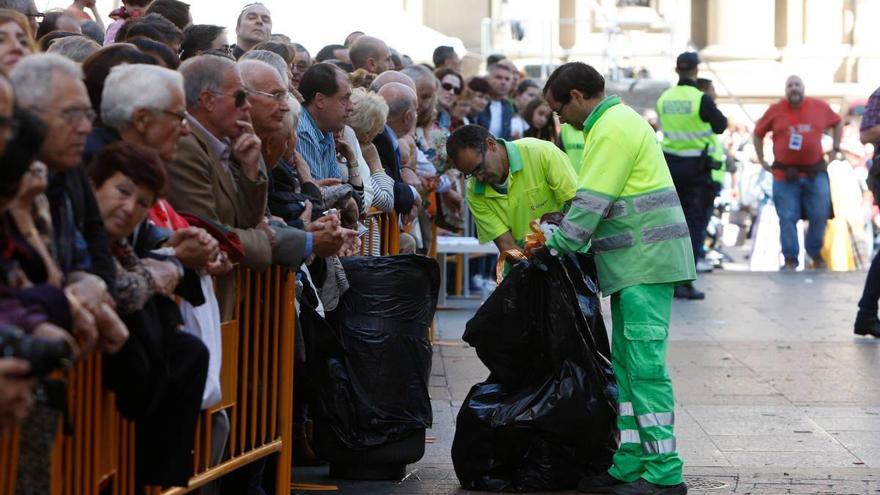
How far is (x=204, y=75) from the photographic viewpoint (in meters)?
5.66

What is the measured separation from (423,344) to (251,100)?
1.47m

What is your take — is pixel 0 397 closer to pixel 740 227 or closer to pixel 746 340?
pixel 746 340

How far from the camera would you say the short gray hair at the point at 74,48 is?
20.5 feet

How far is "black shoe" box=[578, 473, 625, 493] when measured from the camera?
6816 mm

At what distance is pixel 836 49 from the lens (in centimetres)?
3444

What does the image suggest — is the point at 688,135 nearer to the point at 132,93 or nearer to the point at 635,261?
the point at 635,261

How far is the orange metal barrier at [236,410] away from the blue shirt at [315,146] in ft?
4.34

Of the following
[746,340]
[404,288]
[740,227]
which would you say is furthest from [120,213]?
[740,227]

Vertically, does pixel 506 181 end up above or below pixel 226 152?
below

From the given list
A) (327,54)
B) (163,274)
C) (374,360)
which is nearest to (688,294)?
(327,54)

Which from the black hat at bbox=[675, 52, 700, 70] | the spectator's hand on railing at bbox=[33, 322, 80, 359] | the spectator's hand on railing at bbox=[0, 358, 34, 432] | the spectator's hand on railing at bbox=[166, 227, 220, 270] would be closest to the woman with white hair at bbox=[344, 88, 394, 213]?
the spectator's hand on railing at bbox=[166, 227, 220, 270]

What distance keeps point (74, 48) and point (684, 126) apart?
9.38m

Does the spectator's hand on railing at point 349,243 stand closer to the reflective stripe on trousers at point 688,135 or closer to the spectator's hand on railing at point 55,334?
the spectator's hand on railing at point 55,334

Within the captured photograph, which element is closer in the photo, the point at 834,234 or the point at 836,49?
the point at 834,234
